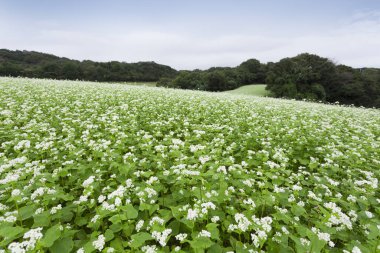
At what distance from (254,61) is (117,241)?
9951 centimetres

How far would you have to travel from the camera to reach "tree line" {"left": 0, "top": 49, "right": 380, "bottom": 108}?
60.2 meters

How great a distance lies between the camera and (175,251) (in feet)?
10.4

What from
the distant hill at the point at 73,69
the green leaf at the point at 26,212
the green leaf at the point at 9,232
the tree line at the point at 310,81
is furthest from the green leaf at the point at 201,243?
the tree line at the point at 310,81

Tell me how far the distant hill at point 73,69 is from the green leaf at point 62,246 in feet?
188

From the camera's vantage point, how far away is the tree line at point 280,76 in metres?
60.2

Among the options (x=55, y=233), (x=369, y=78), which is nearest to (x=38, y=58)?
(x=55, y=233)

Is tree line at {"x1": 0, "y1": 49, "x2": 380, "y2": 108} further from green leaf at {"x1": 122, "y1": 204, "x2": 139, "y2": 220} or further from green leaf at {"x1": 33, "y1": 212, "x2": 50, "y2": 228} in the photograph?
green leaf at {"x1": 122, "y1": 204, "x2": 139, "y2": 220}

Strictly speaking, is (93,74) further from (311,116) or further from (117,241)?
(117,241)

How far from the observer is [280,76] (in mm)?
67000

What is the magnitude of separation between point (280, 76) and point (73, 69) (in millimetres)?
58828

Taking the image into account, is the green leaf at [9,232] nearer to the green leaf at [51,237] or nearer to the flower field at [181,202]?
the flower field at [181,202]

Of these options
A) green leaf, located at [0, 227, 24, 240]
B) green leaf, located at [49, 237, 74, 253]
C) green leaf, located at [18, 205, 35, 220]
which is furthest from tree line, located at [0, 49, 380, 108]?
green leaf, located at [49, 237, 74, 253]

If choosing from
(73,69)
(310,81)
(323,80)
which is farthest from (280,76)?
(73,69)

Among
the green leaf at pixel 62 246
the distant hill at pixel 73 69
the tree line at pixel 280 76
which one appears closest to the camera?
the green leaf at pixel 62 246
